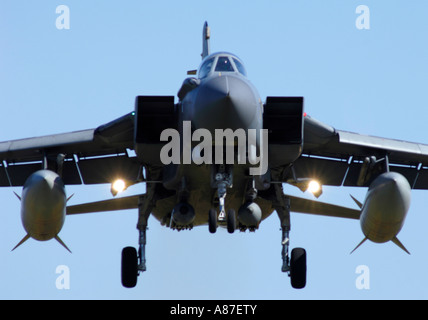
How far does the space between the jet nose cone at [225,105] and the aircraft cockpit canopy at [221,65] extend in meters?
1.27


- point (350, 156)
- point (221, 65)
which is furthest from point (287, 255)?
point (221, 65)

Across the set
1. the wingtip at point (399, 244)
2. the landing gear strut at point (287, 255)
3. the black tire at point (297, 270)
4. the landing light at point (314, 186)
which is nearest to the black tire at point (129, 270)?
the landing gear strut at point (287, 255)

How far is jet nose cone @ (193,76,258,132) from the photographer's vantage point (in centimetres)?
1734

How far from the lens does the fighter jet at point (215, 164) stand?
18.1m

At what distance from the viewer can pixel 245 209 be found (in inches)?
763

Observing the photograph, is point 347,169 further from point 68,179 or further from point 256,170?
point 68,179

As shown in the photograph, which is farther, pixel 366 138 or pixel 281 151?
pixel 366 138

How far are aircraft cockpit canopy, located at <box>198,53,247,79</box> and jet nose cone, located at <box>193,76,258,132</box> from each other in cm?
127

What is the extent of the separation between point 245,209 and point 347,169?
4229 millimetres

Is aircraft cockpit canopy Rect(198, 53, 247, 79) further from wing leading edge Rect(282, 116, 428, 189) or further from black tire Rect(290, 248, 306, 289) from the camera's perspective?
black tire Rect(290, 248, 306, 289)

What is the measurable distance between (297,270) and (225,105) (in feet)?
16.2

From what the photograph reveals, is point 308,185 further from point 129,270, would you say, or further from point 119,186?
point 129,270

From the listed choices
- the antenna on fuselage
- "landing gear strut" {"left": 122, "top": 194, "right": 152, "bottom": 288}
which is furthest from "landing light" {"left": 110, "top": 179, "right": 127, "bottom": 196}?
the antenna on fuselage
